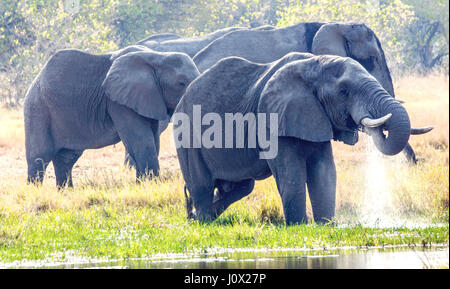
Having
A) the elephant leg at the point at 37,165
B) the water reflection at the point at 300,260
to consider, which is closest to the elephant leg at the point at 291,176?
the water reflection at the point at 300,260

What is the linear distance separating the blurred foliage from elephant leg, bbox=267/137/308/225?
50.8ft

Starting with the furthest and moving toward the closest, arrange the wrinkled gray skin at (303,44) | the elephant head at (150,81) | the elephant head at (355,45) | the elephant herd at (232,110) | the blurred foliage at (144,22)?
the blurred foliage at (144,22) → the wrinkled gray skin at (303,44) → the elephant head at (355,45) → the elephant head at (150,81) → the elephant herd at (232,110)

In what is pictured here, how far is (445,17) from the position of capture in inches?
1260

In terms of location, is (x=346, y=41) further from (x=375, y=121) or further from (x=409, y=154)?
(x=375, y=121)

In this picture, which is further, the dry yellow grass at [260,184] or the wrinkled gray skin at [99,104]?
the wrinkled gray skin at [99,104]

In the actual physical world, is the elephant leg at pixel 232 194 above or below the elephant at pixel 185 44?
below

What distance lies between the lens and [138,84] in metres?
12.6

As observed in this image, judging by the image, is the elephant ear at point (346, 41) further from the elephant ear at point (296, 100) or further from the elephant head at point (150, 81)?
the elephant ear at point (296, 100)

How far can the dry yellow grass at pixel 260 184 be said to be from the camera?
10.1 m

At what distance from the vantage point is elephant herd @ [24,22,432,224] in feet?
28.0

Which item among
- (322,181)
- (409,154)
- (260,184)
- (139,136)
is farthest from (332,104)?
(409,154)

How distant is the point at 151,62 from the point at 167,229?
4.05m

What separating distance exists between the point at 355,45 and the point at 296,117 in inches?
196
